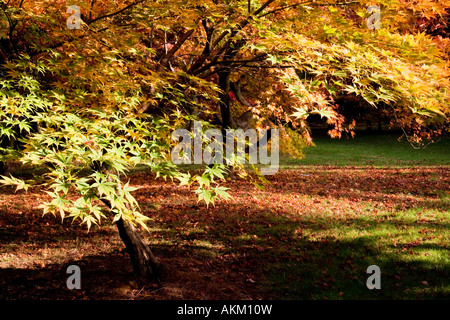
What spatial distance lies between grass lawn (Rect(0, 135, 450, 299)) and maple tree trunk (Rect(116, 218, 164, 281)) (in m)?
0.18

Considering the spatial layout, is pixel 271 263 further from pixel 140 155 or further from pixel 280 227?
pixel 140 155

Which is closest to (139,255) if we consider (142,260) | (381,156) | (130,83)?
(142,260)

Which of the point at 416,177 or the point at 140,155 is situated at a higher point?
the point at 140,155

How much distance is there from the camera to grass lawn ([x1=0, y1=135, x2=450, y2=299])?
4461 mm

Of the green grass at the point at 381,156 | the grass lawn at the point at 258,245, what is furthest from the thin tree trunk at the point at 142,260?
the green grass at the point at 381,156

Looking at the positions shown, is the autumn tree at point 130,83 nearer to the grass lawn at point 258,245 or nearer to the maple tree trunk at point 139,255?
the maple tree trunk at point 139,255

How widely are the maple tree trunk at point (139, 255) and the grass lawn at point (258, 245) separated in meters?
0.18

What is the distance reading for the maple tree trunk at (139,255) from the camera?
4348 millimetres

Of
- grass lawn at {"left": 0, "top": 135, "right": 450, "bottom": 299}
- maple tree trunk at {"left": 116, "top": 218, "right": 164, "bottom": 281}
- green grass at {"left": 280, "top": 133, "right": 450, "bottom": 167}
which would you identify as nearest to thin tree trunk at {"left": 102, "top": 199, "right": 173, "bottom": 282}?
maple tree trunk at {"left": 116, "top": 218, "right": 164, "bottom": 281}

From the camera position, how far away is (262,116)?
11.0 m

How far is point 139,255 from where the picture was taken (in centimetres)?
448
